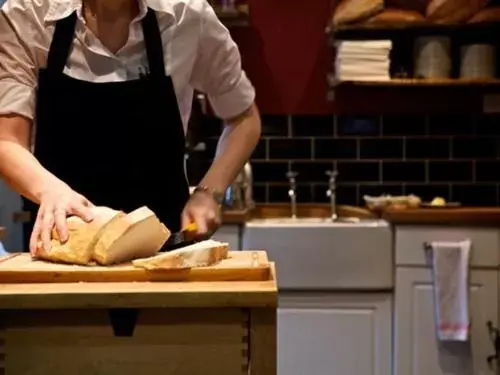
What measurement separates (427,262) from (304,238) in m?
0.41

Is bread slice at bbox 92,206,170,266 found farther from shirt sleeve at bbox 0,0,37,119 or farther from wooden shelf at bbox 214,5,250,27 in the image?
wooden shelf at bbox 214,5,250,27

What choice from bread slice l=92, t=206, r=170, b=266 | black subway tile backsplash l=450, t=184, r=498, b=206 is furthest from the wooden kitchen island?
black subway tile backsplash l=450, t=184, r=498, b=206

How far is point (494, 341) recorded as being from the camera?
2.79 meters

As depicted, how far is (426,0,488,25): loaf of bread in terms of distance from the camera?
3.10 metres

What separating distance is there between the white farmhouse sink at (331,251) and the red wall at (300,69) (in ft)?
2.59

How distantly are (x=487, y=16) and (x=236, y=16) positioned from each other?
36.4 inches

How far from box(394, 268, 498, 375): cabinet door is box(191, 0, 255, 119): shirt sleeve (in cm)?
142

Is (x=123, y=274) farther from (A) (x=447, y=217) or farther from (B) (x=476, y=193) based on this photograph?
(B) (x=476, y=193)

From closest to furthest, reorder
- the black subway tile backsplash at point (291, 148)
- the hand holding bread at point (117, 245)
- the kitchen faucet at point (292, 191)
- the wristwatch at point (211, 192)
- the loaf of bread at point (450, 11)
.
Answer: the hand holding bread at point (117, 245), the wristwatch at point (211, 192), the loaf of bread at point (450, 11), the kitchen faucet at point (292, 191), the black subway tile backsplash at point (291, 148)

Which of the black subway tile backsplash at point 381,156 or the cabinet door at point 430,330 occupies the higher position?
the black subway tile backsplash at point 381,156

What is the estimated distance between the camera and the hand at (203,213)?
134cm

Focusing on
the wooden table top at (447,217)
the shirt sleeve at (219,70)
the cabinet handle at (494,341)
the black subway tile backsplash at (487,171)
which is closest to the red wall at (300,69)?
the black subway tile backsplash at (487,171)

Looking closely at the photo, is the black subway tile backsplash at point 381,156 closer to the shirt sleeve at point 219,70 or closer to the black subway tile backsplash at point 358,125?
the black subway tile backsplash at point 358,125

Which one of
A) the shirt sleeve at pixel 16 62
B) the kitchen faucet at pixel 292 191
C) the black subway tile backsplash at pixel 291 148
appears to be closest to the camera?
the shirt sleeve at pixel 16 62
